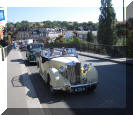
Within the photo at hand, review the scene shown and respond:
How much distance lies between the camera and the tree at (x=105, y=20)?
4319 cm

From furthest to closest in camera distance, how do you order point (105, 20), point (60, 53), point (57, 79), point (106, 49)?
point (105, 20)
point (106, 49)
point (60, 53)
point (57, 79)

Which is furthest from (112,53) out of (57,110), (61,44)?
(61,44)

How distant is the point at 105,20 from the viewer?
146 feet

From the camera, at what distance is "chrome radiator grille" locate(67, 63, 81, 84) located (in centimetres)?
766

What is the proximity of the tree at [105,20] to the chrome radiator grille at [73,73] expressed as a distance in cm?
3589

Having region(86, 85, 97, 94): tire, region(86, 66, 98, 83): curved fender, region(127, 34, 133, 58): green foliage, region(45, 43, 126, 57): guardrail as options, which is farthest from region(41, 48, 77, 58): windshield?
region(45, 43, 126, 57): guardrail

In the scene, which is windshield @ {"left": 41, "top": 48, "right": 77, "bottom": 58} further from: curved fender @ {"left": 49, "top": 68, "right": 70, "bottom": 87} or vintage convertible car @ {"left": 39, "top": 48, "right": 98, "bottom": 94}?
curved fender @ {"left": 49, "top": 68, "right": 70, "bottom": 87}

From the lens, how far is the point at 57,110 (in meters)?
6.29

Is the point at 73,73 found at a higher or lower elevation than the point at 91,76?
higher

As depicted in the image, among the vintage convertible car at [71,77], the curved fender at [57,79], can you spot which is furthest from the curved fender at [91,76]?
the curved fender at [57,79]

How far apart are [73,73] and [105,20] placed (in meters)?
38.5

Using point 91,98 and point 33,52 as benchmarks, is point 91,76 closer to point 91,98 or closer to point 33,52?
point 91,98

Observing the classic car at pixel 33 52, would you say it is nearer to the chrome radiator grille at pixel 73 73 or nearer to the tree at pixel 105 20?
the chrome radiator grille at pixel 73 73

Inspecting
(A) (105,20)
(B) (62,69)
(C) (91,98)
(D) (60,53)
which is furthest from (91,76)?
(A) (105,20)
